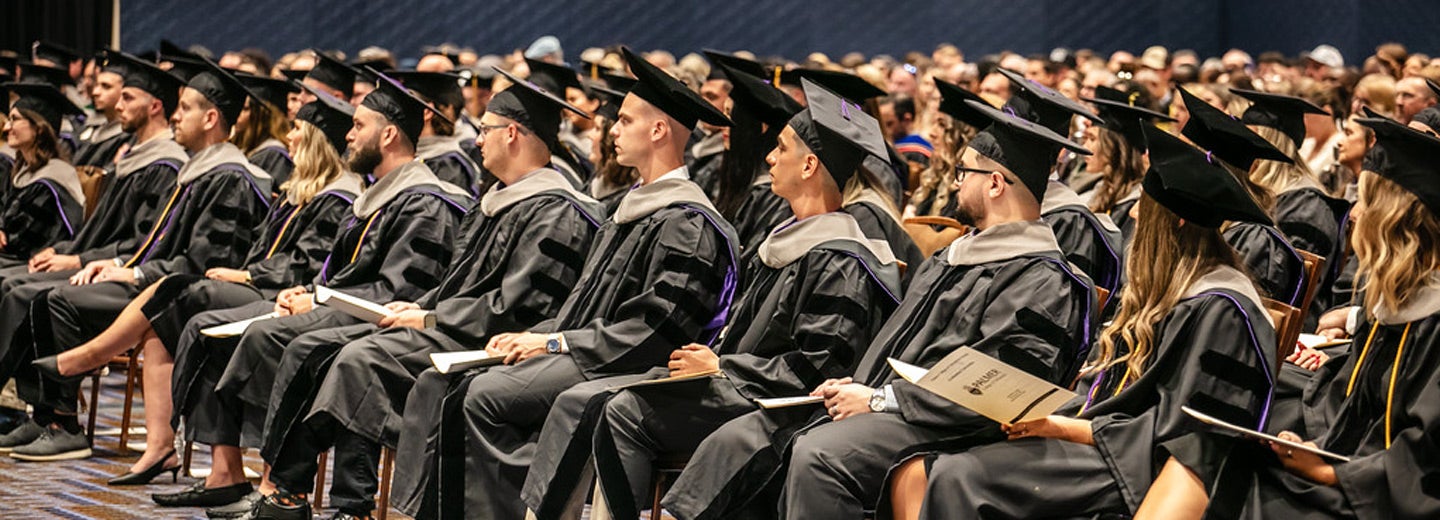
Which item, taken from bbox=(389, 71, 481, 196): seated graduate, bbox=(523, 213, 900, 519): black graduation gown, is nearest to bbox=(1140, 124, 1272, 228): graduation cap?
bbox=(523, 213, 900, 519): black graduation gown

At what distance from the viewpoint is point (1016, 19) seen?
17422 mm

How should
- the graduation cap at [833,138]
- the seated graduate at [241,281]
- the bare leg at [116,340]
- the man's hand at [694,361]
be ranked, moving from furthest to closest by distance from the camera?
the bare leg at [116,340] → the seated graduate at [241,281] → the graduation cap at [833,138] → the man's hand at [694,361]

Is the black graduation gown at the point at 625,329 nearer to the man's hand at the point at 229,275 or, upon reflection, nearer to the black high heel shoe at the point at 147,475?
the black high heel shoe at the point at 147,475

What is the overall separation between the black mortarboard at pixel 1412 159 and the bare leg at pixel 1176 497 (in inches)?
27.4

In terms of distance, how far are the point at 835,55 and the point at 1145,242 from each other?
13408 millimetres

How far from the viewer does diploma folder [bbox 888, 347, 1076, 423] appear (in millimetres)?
3568

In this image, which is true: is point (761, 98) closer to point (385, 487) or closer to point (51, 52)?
point (385, 487)

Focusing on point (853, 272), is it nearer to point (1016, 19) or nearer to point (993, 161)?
point (993, 161)

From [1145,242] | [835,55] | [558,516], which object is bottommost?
[558,516]

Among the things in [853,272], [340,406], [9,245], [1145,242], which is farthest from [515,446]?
[9,245]

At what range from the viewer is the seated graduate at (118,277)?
22.2 feet

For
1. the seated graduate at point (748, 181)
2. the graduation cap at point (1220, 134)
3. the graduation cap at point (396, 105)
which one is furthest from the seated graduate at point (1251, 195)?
the graduation cap at point (396, 105)

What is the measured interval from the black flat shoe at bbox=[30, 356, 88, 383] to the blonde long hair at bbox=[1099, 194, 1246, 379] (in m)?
4.29

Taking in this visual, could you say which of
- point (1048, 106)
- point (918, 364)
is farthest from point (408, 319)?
point (1048, 106)
